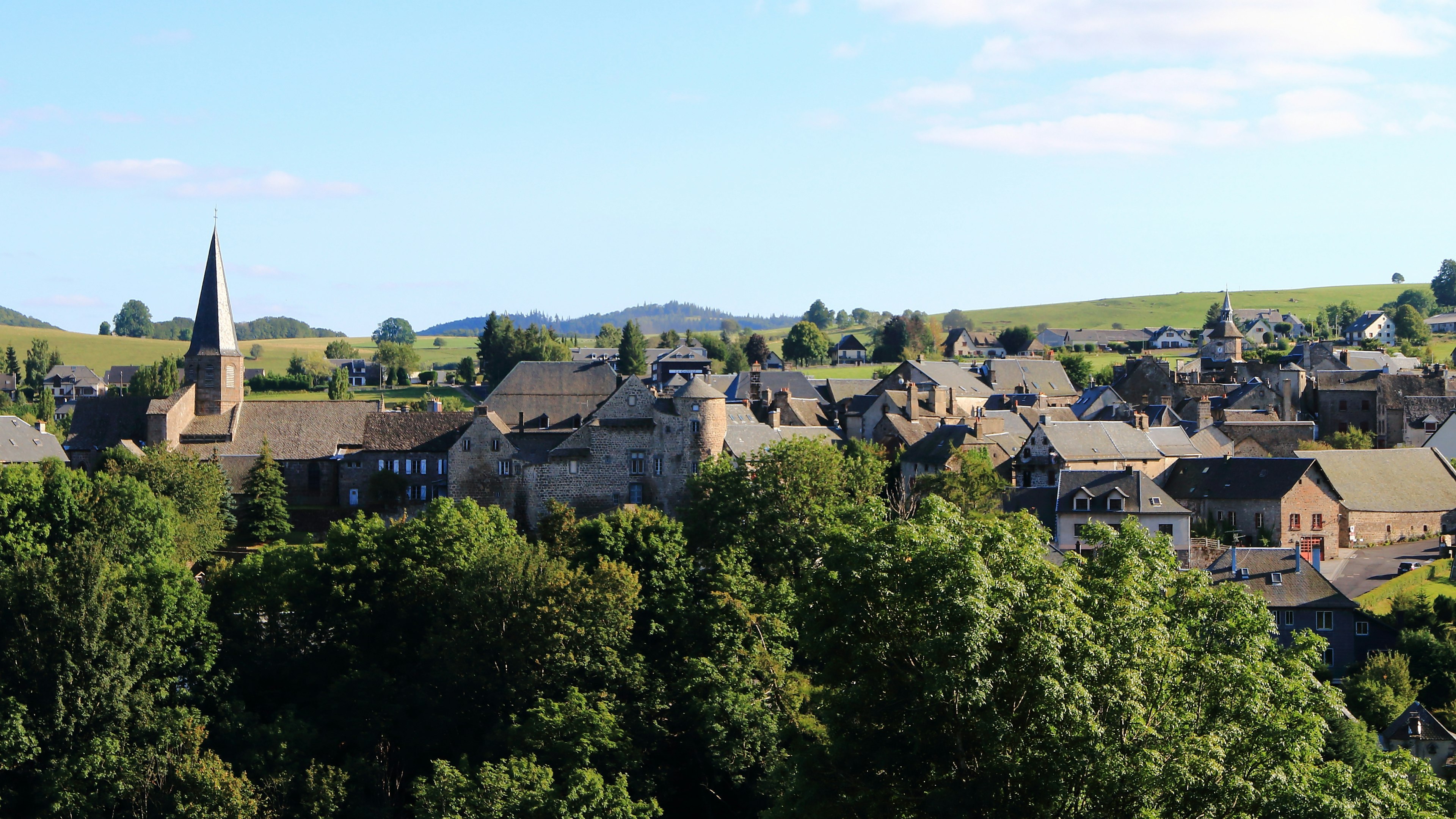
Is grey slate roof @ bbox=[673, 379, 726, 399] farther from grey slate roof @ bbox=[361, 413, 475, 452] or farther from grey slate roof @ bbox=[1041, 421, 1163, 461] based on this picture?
grey slate roof @ bbox=[1041, 421, 1163, 461]

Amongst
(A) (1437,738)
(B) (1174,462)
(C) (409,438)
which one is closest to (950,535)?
(A) (1437,738)

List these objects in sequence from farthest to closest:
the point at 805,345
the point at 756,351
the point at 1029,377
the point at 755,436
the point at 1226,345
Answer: the point at 805,345, the point at 756,351, the point at 1226,345, the point at 1029,377, the point at 755,436

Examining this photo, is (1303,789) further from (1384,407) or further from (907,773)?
(1384,407)

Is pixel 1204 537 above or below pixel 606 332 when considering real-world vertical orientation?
below

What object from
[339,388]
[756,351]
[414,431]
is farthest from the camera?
[756,351]

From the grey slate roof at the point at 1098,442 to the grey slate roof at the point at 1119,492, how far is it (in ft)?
18.3

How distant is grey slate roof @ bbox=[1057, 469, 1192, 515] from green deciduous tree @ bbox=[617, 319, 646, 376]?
70.5m

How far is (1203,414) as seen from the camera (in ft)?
273

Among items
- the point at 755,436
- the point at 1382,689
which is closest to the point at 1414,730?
the point at 1382,689

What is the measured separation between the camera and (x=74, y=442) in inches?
3209

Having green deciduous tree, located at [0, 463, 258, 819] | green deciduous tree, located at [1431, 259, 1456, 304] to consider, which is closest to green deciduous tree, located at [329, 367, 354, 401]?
green deciduous tree, located at [0, 463, 258, 819]

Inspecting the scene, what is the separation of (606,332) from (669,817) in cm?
13365

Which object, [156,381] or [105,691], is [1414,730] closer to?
[105,691]

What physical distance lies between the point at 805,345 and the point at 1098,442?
280 feet
